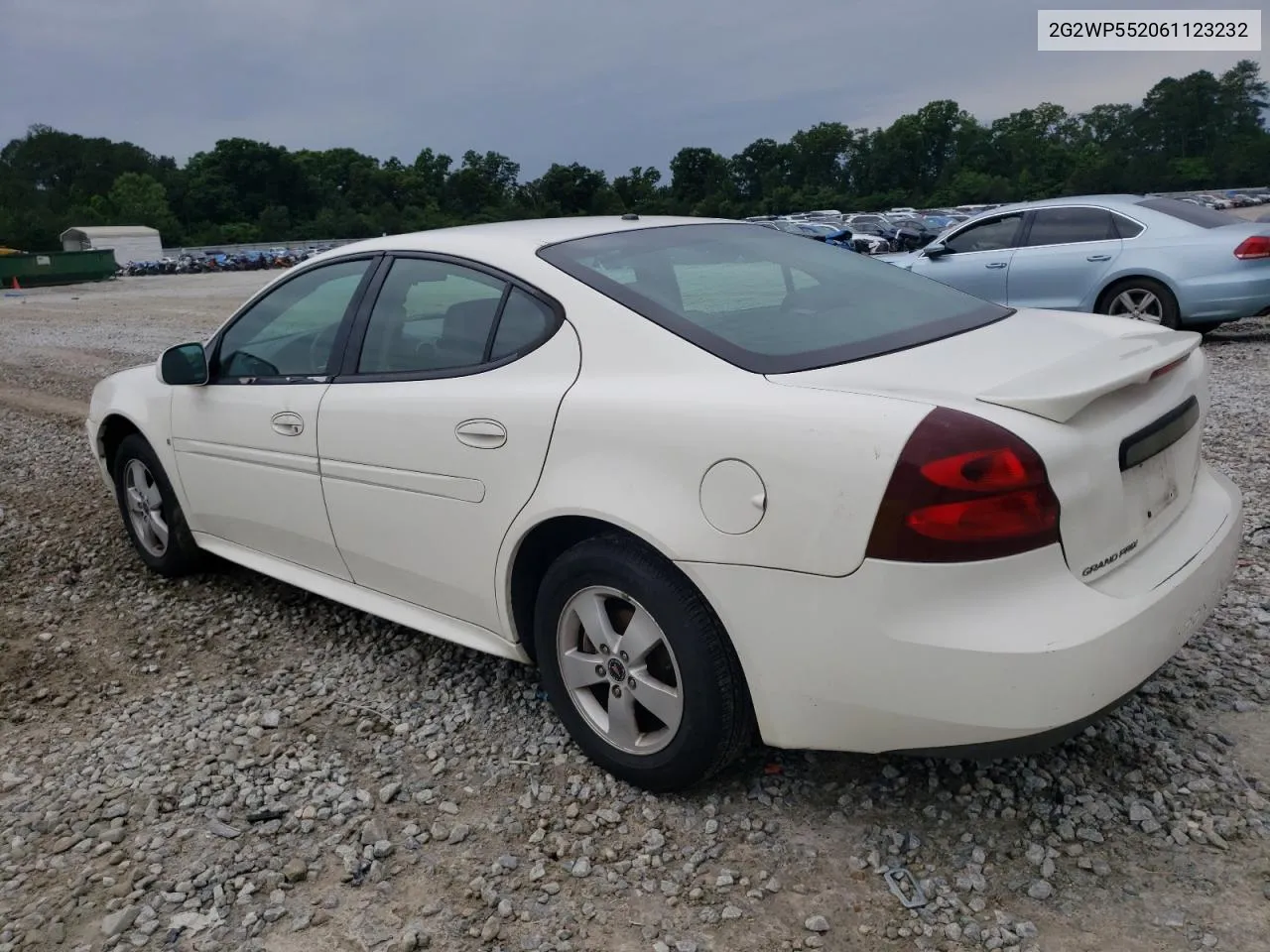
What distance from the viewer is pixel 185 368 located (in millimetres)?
4113

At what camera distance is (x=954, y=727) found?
7.34 ft

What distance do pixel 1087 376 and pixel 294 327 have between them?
9.32 feet

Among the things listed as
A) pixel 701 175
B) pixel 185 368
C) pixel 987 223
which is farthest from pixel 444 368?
pixel 701 175

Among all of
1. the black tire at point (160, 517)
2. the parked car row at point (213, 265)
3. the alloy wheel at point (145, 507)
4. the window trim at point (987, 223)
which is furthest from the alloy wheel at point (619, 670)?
the parked car row at point (213, 265)

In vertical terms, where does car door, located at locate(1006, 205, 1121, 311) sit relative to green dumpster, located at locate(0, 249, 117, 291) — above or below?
below

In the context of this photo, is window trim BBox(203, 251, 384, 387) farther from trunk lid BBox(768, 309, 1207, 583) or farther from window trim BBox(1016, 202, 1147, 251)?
window trim BBox(1016, 202, 1147, 251)

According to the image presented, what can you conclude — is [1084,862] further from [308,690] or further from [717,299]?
[308,690]

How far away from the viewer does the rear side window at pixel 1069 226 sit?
9.59m

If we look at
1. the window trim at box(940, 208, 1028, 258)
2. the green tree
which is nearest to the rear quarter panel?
the window trim at box(940, 208, 1028, 258)

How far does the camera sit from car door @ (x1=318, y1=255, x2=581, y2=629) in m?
2.88

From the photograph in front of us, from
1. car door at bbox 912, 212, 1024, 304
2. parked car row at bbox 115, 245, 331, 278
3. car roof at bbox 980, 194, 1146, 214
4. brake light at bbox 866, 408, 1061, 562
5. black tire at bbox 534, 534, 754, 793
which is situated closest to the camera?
brake light at bbox 866, 408, 1061, 562

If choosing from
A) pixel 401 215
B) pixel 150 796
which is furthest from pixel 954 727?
pixel 401 215

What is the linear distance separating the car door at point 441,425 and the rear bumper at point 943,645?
73 centimetres

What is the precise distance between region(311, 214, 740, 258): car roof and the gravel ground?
1.50 meters
